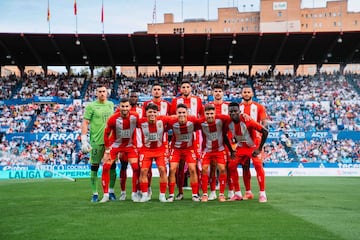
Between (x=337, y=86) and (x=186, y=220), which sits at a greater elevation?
(x=337, y=86)

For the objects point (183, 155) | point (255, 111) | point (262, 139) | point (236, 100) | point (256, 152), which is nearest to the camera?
point (262, 139)

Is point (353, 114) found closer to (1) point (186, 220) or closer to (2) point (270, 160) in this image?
(2) point (270, 160)

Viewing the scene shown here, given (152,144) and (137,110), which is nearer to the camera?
(152,144)

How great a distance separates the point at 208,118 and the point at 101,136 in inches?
93.0

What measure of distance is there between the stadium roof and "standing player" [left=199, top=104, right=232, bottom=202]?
24251 millimetres

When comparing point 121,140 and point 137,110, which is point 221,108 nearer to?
point 137,110

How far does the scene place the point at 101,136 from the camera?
1061 cm

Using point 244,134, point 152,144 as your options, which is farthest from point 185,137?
point 244,134

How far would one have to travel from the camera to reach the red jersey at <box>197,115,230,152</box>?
402 inches

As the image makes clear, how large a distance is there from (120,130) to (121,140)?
0.24 metres

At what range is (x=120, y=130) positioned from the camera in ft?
33.6

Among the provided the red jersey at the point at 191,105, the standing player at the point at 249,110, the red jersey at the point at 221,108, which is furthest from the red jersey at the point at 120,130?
the standing player at the point at 249,110

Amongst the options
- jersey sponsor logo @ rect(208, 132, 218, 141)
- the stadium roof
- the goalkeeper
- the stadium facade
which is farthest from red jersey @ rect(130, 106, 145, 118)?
the stadium facade

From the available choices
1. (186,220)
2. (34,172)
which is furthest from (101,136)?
(34,172)
